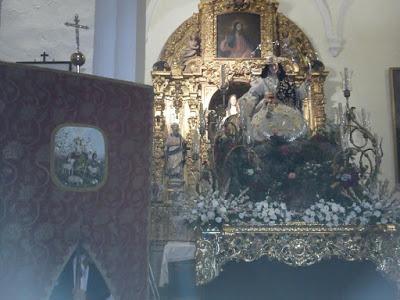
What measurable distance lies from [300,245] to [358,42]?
6870mm

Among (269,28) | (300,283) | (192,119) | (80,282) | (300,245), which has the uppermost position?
(269,28)

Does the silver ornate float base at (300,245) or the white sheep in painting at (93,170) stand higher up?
the white sheep in painting at (93,170)

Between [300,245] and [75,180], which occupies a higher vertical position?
[75,180]

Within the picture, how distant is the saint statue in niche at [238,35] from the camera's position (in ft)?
32.0

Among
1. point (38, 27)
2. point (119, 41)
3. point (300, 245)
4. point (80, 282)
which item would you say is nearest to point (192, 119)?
point (38, 27)

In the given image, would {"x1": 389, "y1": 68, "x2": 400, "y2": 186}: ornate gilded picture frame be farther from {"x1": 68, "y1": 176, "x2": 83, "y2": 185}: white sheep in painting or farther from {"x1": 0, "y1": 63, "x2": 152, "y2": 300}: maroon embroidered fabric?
{"x1": 68, "y1": 176, "x2": 83, "y2": 185}: white sheep in painting

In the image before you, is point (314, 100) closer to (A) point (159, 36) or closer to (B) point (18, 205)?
(A) point (159, 36)

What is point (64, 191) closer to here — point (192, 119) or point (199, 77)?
point (192, 119)

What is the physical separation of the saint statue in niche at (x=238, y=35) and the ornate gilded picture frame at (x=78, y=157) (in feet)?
21.8

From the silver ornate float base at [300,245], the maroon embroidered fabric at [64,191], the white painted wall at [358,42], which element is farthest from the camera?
the white painted wall at [358,42]

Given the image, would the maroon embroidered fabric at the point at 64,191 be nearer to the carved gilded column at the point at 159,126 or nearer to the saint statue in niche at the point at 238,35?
the carved gilded column at the point at 159,126

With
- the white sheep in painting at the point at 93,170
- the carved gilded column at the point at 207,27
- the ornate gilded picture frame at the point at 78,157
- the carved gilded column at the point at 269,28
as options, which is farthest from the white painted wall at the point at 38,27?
the carved gilded column at the point at 269,28

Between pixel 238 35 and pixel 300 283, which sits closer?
pixel 300 283

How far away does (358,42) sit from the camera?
995cm
